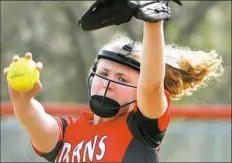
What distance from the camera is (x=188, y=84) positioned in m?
3.90

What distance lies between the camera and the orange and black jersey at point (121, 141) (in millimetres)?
3551

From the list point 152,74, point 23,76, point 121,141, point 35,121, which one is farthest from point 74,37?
point 152,74

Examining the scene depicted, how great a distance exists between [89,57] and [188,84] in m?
10.1

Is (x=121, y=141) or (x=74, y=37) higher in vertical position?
(x=121, y=141)

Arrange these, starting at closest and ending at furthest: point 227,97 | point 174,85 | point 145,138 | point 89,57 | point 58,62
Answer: point 145,138 → point 174,85 → point 227,97 → point 89,57 → point 58,62

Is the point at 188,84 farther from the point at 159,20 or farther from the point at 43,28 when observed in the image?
the point at 43,28

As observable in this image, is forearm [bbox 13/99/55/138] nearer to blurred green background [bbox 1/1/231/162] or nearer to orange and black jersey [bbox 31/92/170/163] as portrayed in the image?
orange and black jersey [bbox 31/92/170/163]

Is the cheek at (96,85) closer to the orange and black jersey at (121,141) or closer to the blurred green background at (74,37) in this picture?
the orange and black jersey at (121,141)

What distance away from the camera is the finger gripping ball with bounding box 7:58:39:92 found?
11.3 ft

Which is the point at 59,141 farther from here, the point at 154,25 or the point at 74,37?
the point at 74,37

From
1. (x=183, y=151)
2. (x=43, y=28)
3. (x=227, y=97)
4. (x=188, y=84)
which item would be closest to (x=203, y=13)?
(x=227, y=97)

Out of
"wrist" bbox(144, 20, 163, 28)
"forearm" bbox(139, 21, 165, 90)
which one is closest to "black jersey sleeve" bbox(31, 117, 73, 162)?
"forearm" bbox(139, 21, 165, 90)

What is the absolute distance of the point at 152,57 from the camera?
3273 millimetres

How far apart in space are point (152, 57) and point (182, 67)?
23.4 inches
